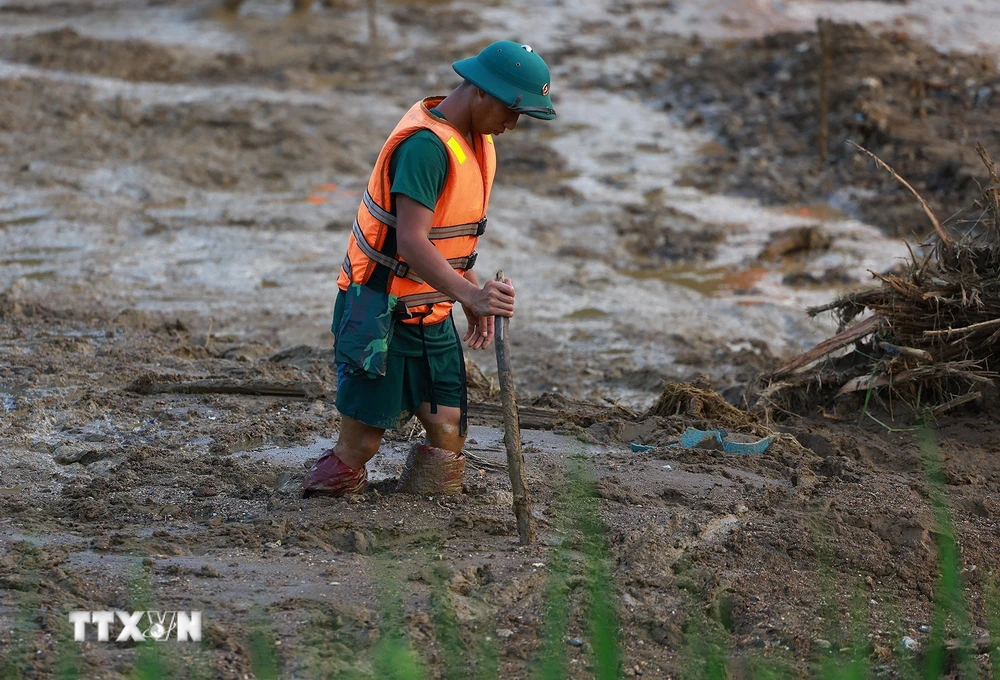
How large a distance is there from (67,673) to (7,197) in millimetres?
7143

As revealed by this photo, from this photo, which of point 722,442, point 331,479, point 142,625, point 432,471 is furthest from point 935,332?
point 142,625

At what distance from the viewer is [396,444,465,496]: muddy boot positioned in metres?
3.97

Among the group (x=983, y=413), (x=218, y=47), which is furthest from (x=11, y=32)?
(x=983, y=413)

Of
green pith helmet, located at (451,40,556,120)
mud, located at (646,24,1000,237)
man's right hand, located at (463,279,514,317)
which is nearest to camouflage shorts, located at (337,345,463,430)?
man's right hand, located at (463,279,514,317)

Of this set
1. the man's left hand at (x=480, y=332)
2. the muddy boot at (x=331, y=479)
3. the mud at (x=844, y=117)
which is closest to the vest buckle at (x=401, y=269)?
the man's left hand at (x=480, y=332)

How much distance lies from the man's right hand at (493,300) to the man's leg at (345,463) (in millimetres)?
779

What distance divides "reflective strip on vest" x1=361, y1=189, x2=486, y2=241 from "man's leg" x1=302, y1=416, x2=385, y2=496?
72cm

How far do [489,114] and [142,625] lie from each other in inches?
70.5

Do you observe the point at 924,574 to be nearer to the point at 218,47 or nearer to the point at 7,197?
the point at 7,197

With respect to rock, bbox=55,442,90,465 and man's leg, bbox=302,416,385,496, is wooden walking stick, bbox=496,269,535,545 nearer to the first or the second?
man's leg, bbox=302,416,385,496

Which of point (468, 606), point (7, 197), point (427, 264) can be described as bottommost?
point (7, 197)

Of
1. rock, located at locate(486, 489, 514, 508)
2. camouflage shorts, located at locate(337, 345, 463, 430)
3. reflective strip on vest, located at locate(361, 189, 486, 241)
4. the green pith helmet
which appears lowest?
rock, located at locate(486, 489, 514, 508)

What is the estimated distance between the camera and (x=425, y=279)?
3424 millimetres

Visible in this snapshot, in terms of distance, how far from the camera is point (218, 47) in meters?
14.5
